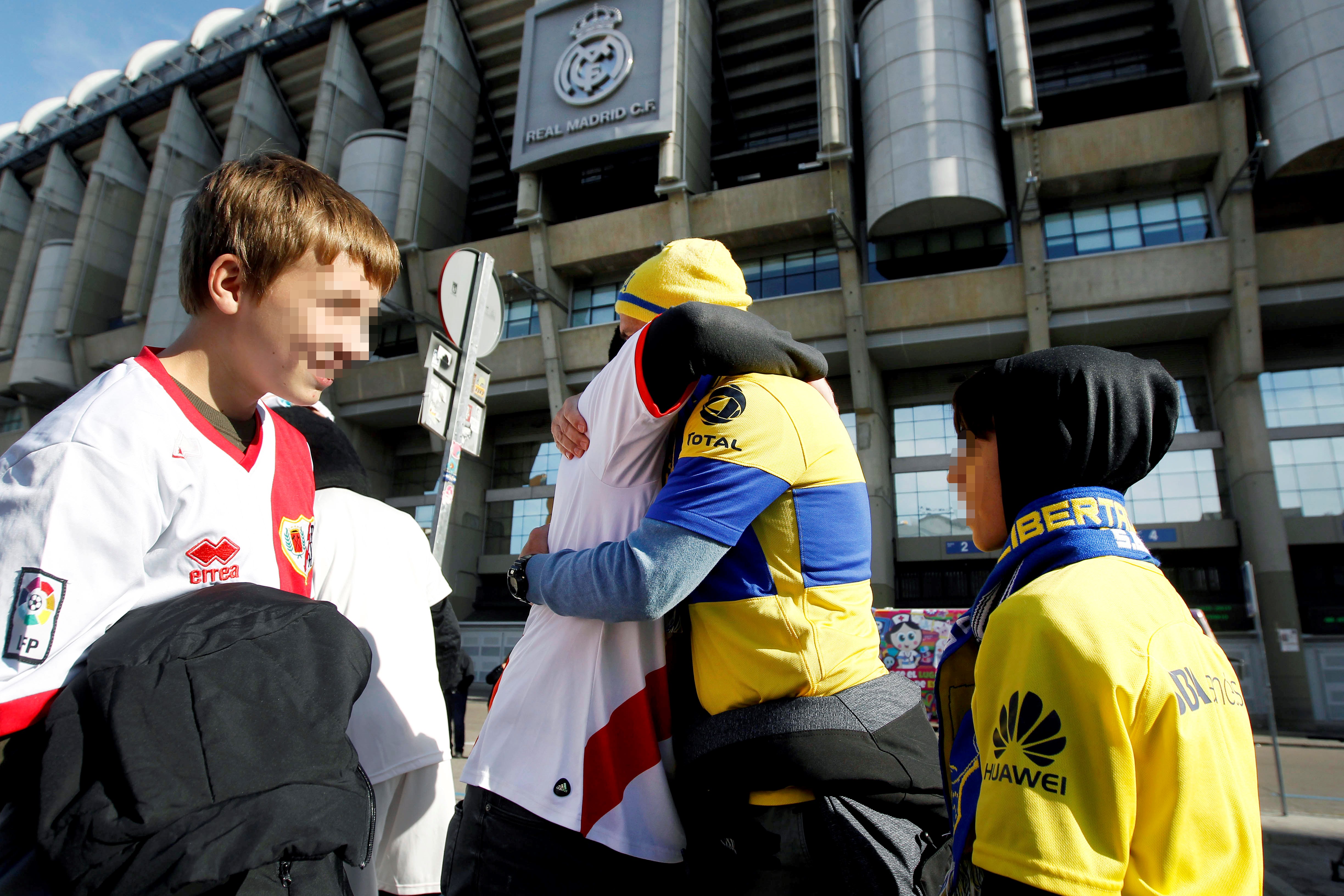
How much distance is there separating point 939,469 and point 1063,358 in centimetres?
1969

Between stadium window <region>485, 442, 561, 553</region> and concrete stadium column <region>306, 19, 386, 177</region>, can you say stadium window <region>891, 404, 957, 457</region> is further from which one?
concrete stadium column <region>306, 19, 386, 177</region>

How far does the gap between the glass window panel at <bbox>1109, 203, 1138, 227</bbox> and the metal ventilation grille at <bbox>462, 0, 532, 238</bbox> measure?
61.8 ft

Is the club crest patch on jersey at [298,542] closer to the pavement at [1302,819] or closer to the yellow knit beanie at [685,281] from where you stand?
the pavement at [1302,819]

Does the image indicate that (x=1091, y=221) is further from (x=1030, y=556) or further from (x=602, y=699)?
(x=602, y=699)

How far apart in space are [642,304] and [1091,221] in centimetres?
2186

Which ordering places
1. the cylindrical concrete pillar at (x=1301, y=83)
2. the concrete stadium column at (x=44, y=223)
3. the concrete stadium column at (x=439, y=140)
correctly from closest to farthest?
the cylindrical concrete pillar at (x=1301, y=83)
the concrete stadium column at (x=439, y=140)
the concrete stadium column at (x=44, y=223)

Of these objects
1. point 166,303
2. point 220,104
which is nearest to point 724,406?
point 166,303

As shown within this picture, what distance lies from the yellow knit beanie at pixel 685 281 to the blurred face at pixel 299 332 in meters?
0.68

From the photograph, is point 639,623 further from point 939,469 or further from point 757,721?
point 939,469

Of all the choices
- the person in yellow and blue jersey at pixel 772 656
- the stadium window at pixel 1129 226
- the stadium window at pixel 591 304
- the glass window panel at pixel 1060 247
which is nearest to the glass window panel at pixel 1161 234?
the stadium window at pixel 1129 226

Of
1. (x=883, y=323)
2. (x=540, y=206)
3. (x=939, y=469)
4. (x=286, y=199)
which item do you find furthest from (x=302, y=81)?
(x=286, y=199)

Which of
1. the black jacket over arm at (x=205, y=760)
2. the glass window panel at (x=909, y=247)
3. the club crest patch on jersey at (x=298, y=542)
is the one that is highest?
the glass window panel at (x=909, y=247)

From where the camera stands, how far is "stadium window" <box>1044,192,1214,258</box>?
18547 mm

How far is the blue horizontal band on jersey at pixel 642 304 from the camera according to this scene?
1.83 metres
